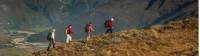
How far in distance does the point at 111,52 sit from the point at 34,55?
1296 cm

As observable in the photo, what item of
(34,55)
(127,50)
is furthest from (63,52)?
(127,50)

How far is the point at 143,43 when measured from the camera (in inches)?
2056

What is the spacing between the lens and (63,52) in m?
55.6

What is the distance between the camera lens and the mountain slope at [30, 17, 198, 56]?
162ft

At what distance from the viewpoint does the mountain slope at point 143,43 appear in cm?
4950

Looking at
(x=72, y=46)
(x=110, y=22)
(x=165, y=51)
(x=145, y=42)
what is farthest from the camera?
(x=110, y=22)

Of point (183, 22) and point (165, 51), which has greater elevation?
point (183, 22)

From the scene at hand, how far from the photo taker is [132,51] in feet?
166

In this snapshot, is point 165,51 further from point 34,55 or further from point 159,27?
point 34,55

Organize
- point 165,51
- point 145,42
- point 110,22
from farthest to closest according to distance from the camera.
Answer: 1. point 110,22
2. point 145,42
3. point 165,51

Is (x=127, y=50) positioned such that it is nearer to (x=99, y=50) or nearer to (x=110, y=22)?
(x=99, y=50)

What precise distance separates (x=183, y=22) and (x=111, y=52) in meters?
12.6

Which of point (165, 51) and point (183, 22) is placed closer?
point (165, 51)

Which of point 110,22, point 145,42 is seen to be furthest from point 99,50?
point 110,22
